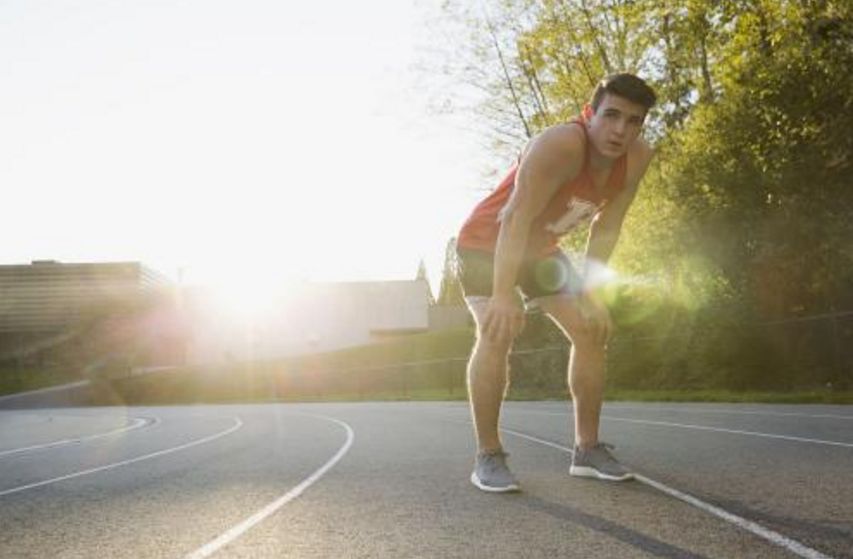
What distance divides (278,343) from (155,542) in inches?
2486

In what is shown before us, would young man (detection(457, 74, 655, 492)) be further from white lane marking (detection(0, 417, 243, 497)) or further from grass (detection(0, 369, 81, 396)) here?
grass (detection(0, 369, 81, 396))

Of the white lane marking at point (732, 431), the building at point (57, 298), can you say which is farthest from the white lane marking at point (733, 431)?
the building at point (57, 298)

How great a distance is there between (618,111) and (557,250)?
3.60 ft

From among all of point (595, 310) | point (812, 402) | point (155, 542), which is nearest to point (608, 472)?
point (595, 310)

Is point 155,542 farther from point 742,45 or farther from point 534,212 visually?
point 742,45

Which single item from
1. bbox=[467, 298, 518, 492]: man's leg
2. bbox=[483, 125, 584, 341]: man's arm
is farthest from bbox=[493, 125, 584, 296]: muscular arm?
bbox=[467, 298, 518, 492]: man's leg

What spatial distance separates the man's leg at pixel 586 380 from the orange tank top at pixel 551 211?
37 centimetres

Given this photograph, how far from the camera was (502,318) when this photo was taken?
4.67 m

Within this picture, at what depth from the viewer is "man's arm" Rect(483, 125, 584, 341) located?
4.62 meters

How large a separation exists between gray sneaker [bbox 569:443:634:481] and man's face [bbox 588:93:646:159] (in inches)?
70.4

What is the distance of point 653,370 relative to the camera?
22969mm

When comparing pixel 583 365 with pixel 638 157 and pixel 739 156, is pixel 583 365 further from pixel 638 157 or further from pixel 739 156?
pixel 739 156

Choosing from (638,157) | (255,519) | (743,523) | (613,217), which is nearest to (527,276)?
(613,217)

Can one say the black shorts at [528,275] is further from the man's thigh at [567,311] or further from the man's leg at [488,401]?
the man's leg at [488,401]
